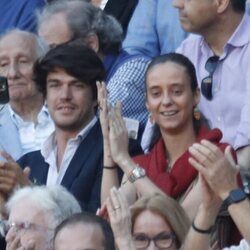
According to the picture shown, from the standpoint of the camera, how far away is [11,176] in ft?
28.1

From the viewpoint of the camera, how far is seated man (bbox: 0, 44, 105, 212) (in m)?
8.77

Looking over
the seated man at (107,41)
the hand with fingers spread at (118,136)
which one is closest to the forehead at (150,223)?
the hand with fingers spread at (118,136)

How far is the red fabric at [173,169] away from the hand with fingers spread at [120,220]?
3.08ft

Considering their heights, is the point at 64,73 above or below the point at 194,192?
above

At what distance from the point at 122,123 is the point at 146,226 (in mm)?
1292

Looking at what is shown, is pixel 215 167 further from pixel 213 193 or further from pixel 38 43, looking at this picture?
pixel 38 43

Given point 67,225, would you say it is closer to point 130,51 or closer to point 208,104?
point 208,104

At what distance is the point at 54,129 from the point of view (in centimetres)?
934

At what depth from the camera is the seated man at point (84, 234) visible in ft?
22.6

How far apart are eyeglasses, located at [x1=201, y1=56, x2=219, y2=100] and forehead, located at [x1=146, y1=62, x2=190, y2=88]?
7.6 inches

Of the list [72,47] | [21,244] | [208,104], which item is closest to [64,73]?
[72,47]

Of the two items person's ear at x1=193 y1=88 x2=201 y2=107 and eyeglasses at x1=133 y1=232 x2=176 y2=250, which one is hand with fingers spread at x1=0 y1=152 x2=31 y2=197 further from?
eyeglasses at x1=133 y1=232 x2=176 y2=250

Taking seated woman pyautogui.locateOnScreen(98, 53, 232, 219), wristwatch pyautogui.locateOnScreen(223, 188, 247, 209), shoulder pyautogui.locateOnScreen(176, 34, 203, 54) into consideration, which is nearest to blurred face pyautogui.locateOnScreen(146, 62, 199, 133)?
seated woman pyautogui.locateOnScreen(98, 53, 232, 219)

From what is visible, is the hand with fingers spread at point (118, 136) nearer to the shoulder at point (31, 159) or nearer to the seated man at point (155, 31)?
the shoulder at point (31, 159)
